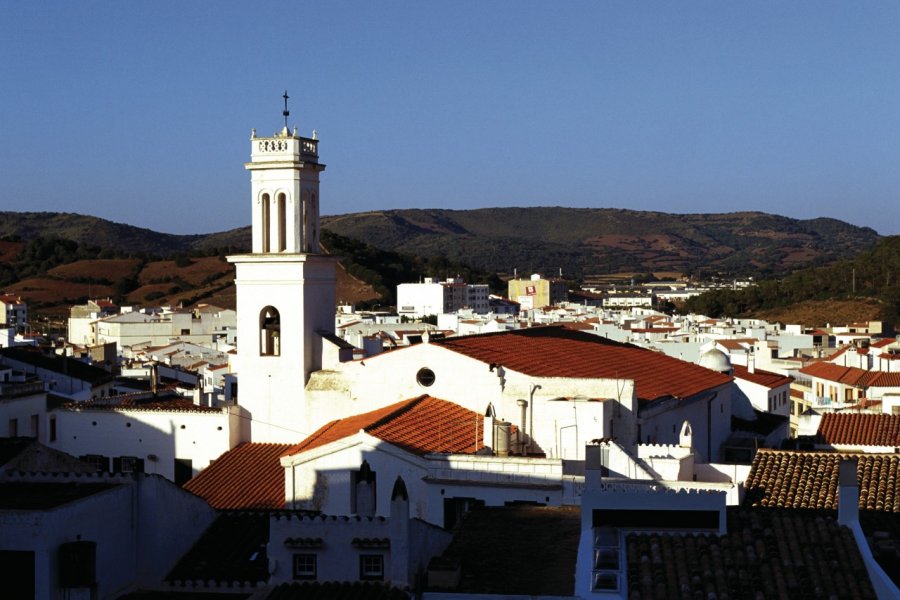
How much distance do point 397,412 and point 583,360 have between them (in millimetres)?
5598

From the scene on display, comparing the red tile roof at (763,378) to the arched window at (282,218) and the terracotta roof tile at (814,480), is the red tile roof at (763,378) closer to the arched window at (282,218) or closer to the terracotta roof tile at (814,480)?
the arched window at (282,218)

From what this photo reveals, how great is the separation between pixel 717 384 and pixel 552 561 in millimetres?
16791

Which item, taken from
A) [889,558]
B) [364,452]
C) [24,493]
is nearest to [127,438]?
[364,452]

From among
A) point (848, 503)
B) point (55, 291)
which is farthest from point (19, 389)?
point (55, 291)

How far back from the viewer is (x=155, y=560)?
46.4 ft

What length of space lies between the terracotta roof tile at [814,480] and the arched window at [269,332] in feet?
31.4

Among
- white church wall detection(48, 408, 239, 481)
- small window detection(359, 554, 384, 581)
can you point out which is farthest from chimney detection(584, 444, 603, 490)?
white church wall detection(48, 408, 239, 481)

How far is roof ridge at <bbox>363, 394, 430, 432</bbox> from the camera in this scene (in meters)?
20.6

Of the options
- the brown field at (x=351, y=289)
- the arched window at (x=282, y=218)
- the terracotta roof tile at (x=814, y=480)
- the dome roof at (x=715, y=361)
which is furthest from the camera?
the brown field at (x=351, y=289)

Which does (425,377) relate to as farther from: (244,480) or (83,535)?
(83,535)

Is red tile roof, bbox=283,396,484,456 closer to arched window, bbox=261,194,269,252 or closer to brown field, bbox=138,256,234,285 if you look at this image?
arched window, bbox=261,194,269,252

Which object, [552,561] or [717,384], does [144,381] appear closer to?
[717,384]

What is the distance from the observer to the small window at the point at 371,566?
12727 mm

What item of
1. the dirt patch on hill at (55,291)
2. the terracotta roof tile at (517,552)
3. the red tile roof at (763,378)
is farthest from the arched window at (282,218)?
the dirt patch on hill at (55,291)
